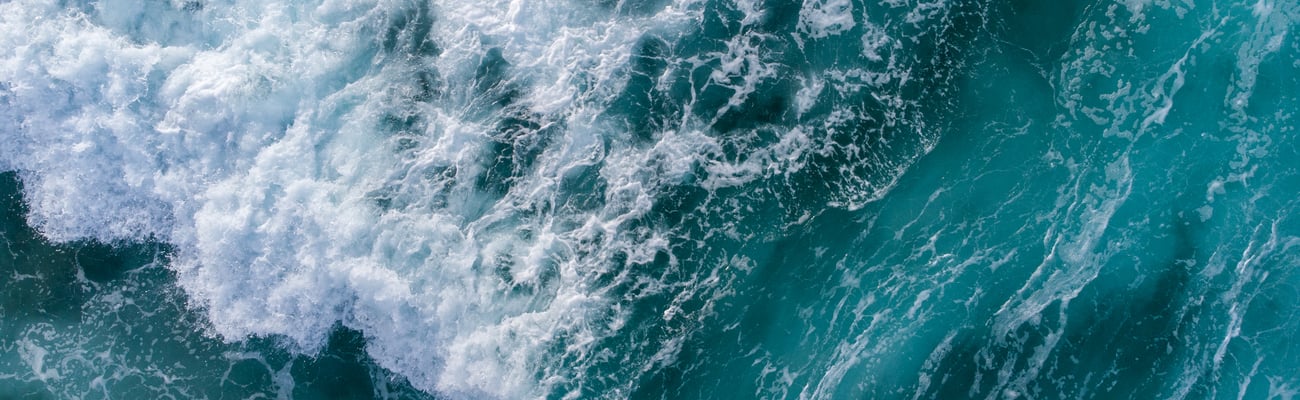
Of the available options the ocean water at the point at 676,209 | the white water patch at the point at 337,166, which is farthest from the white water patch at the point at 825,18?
the white water patch at the point at 337,166

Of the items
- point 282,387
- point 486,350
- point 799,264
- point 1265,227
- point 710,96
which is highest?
point 710,96

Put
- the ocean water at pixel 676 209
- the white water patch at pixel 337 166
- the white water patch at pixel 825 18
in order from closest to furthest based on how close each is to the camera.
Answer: the ocean water at pixel 676 209
the white water patch at pixel 337 166
the white water patch at pixel 825 18

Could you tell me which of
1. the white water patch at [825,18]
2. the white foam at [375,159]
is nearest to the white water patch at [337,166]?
the white foam at [375,159]

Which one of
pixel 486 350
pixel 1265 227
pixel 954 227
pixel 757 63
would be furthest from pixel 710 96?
pixel 1265 227

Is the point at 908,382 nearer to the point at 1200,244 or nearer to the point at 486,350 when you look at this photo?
the point at 1200,244

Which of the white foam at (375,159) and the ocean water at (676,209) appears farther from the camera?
the white foam at (375,159)

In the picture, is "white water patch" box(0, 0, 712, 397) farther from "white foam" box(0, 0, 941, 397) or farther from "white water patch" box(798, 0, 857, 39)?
"white water patch" box(798, 0, 857, 39)

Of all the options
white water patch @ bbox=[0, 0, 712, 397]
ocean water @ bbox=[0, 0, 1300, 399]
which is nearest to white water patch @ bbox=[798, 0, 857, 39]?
ocean water @ bbox=[0, 0, 1300, 399]

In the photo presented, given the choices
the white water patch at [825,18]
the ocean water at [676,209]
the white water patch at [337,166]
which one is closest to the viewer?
the ocean water at [676,209]

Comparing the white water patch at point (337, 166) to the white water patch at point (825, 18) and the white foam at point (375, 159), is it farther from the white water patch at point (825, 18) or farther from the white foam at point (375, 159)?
the white water patch at point (825, 18)
